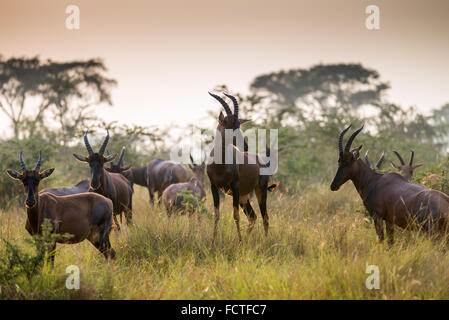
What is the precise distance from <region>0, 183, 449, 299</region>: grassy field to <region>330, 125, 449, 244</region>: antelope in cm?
28

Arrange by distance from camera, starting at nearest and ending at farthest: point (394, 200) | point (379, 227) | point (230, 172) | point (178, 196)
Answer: point (394, 200), point (379, 227), point (230, 172), point (178, 196)

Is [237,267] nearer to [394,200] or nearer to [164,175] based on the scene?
[394,200]

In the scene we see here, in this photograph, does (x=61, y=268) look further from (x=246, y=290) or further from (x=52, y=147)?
A: (x=52, y=147)

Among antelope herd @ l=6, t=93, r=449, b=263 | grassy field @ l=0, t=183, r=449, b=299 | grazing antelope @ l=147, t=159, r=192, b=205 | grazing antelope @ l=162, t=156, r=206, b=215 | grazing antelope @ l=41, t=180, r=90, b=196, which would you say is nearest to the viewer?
grassy field @ l=0, t=183, r=449, b=299

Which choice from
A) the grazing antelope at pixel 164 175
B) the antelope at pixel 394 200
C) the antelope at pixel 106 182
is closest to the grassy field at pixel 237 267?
the antelope at pixel 394 200

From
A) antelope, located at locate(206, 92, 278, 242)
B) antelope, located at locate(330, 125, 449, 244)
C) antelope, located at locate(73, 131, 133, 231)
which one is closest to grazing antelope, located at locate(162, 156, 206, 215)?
antelope, located at locate(73, 131, 133, 231)

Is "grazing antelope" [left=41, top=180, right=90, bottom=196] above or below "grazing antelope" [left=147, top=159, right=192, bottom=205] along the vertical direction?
above

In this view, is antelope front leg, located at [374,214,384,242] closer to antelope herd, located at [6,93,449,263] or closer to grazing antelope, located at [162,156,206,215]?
antelope herd, located at [6,93,449,263]

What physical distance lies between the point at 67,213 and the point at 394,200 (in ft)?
14.1

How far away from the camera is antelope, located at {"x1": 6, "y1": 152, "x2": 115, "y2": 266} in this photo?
5.34m

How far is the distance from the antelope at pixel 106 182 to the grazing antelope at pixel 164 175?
12.7 ft

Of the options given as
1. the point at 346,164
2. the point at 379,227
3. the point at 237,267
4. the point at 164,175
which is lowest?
the point at 237,267

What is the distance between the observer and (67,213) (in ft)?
18.3

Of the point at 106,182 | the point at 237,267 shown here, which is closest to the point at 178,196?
the point at 106,182
